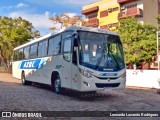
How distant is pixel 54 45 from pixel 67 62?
2.27 metres

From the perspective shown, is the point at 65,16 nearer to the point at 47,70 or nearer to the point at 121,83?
the point at 47,70

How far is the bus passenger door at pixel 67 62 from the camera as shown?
11852mm

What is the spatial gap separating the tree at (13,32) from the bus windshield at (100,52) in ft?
92.7

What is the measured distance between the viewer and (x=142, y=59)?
25.7 metres

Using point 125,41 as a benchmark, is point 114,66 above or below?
below

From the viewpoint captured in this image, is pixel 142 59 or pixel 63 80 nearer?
pixel 63 80

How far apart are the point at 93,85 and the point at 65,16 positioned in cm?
3295

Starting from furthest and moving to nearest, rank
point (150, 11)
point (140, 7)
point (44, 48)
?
1. point (150, 11)
2. point (140, 7)
3. point (44, 48)

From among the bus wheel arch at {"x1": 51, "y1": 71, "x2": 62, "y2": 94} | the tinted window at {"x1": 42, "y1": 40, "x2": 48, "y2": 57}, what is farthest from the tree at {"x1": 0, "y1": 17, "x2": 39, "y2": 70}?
the bus wheel arch at {"x1": 51, "y1": 71, "x2": 62, "y2": 94}

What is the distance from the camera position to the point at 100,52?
11305 millimetres

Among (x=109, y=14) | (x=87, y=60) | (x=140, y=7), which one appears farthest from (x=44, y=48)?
(x=109, y=14)

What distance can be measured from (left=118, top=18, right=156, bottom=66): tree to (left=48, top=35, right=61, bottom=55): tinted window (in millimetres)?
12488

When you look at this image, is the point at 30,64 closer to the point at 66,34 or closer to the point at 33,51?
the point at 33,51

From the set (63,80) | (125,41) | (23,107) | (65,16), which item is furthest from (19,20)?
(23,107)
